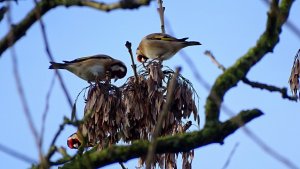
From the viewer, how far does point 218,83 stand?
3074mm

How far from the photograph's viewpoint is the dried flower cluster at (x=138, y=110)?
746 centimetres

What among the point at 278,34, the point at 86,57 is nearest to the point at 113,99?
the point at 86,57

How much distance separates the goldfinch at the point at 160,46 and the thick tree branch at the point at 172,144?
25.5 feet

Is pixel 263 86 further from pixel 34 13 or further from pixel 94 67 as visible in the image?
pixel 94 67

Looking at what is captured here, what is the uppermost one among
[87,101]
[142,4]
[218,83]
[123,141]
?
[87,101]

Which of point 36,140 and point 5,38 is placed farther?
point 5,38

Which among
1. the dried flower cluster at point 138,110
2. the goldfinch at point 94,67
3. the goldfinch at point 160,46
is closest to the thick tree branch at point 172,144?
the dried flower cluster at point 138,110

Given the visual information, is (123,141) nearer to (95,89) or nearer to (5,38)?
(95,89)

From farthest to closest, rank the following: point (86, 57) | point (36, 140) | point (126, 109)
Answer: point (86, 57)
point (126, 109)
point (36, 140)

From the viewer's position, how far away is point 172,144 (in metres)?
3.18

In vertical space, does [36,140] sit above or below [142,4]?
below

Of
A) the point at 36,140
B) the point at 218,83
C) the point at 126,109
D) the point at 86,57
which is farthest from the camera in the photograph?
the point at 86,57

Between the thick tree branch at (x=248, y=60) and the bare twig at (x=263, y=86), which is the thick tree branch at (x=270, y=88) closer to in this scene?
the bare twig at (x=263, y=86)

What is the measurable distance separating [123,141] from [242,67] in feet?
14.9
